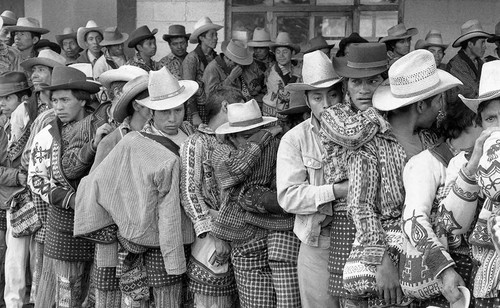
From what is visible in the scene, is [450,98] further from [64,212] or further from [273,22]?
[273,22]

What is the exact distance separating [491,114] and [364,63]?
3.69 feet

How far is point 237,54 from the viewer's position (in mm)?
9492

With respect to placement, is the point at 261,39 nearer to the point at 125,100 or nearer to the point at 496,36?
the point at 496,36

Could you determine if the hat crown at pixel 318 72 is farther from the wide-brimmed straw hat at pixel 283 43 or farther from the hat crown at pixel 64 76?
the wide-brimmed straw hat at pixel 283 43

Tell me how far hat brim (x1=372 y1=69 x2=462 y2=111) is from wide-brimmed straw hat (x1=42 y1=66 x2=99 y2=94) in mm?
2534

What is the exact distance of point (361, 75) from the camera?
15.2 feet

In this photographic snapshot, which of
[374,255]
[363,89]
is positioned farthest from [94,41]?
[374,255]

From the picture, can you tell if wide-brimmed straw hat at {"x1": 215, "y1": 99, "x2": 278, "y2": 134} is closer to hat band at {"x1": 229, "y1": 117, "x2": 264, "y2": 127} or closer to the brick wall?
hat band at {"x1": 229, "y1": 117, "x2": 264, "y2": 127}

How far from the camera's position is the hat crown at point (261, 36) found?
33.4ft

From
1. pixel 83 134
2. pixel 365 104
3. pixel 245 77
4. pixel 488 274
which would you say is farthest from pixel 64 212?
pixel 245 77

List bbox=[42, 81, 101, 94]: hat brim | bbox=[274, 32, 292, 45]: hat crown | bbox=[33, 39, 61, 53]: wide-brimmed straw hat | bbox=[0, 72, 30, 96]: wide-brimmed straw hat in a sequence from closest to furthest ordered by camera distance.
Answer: bbox=[42, 81, 101, 94]: hat brim, bbox=[0, 72, 30, 96]: wide-brimmed straw hat, bbox=[274, 32, 292, 45]: hat crown, bbox=[33, 39, 61, 53]: wide-brimmed straw hat

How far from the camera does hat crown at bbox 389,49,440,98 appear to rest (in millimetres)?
4207

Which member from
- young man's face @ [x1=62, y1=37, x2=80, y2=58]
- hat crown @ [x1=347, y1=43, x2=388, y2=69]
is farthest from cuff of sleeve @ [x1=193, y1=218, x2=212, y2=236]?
young man's face @ [x1=62, y1=37, x2=80, y2=58]

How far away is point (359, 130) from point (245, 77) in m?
5.53
